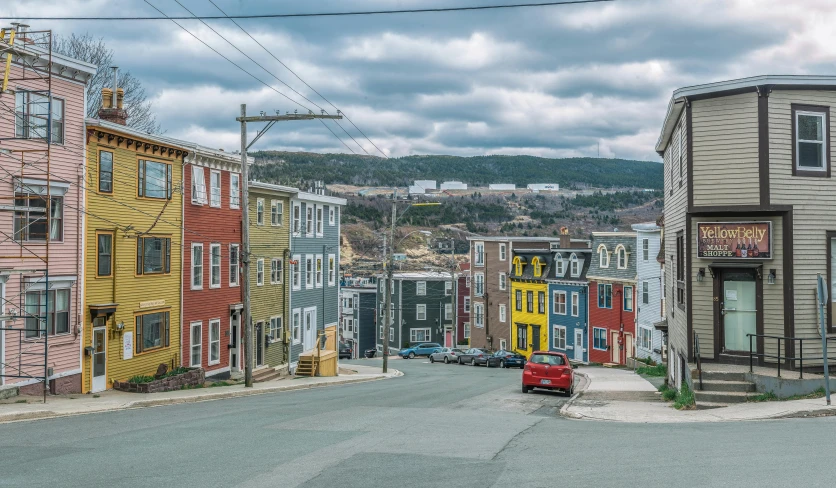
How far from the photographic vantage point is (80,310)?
2427 centimetres

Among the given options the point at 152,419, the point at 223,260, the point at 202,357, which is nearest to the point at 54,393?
the point at 152,419

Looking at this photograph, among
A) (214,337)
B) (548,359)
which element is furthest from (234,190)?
(548,359)

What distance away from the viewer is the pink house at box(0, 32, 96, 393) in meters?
21.4

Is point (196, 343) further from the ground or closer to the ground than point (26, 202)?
closer to the ground

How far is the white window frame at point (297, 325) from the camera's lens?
43031mm

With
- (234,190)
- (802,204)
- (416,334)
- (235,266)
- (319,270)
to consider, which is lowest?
(416,334)

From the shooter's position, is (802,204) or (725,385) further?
(802,204)

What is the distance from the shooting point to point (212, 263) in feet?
110

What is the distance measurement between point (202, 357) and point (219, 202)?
6.79m

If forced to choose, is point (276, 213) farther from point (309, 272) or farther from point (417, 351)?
point (417, 351)

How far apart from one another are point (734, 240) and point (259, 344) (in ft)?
84.5

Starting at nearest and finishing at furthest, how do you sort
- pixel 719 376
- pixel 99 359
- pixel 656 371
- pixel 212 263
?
1. pixel 719 376
2. pixel 99 359
3. pixel 212 263
4. pixel 656 371

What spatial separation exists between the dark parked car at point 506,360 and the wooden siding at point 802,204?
3600 centimetres

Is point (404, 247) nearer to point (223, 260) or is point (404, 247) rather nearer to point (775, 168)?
point (223, 260)
